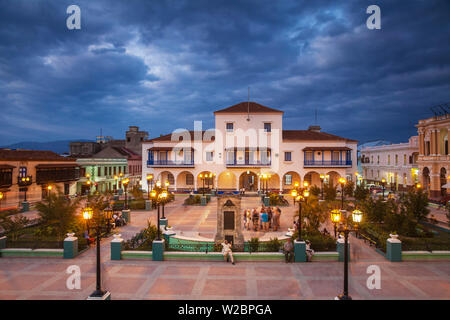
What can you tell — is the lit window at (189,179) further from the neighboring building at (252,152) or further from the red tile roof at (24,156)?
the red tile roof at (24,156)

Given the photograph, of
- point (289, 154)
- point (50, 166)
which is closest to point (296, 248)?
point (289, 154)

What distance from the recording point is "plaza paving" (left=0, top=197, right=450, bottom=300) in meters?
8.80

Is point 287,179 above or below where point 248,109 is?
below

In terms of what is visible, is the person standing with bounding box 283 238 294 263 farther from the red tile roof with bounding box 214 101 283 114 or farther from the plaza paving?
the red tile roof with bounding box 214 101 283 114

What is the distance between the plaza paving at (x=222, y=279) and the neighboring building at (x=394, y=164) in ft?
116

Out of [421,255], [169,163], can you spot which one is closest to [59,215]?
[421,255]

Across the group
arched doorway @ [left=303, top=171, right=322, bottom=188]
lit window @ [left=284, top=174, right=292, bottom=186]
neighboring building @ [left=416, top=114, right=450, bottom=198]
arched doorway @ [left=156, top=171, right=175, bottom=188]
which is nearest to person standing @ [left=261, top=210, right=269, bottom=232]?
lit window @ [left=284, top=174, right=292, bottom=186]

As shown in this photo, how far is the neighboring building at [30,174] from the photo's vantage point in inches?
1168

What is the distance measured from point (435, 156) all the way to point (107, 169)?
166ft

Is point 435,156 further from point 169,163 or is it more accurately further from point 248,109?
point 169,163

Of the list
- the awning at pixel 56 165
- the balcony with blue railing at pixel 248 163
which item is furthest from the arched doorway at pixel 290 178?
the awning at pixel 56 165

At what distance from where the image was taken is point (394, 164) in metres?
46.4
